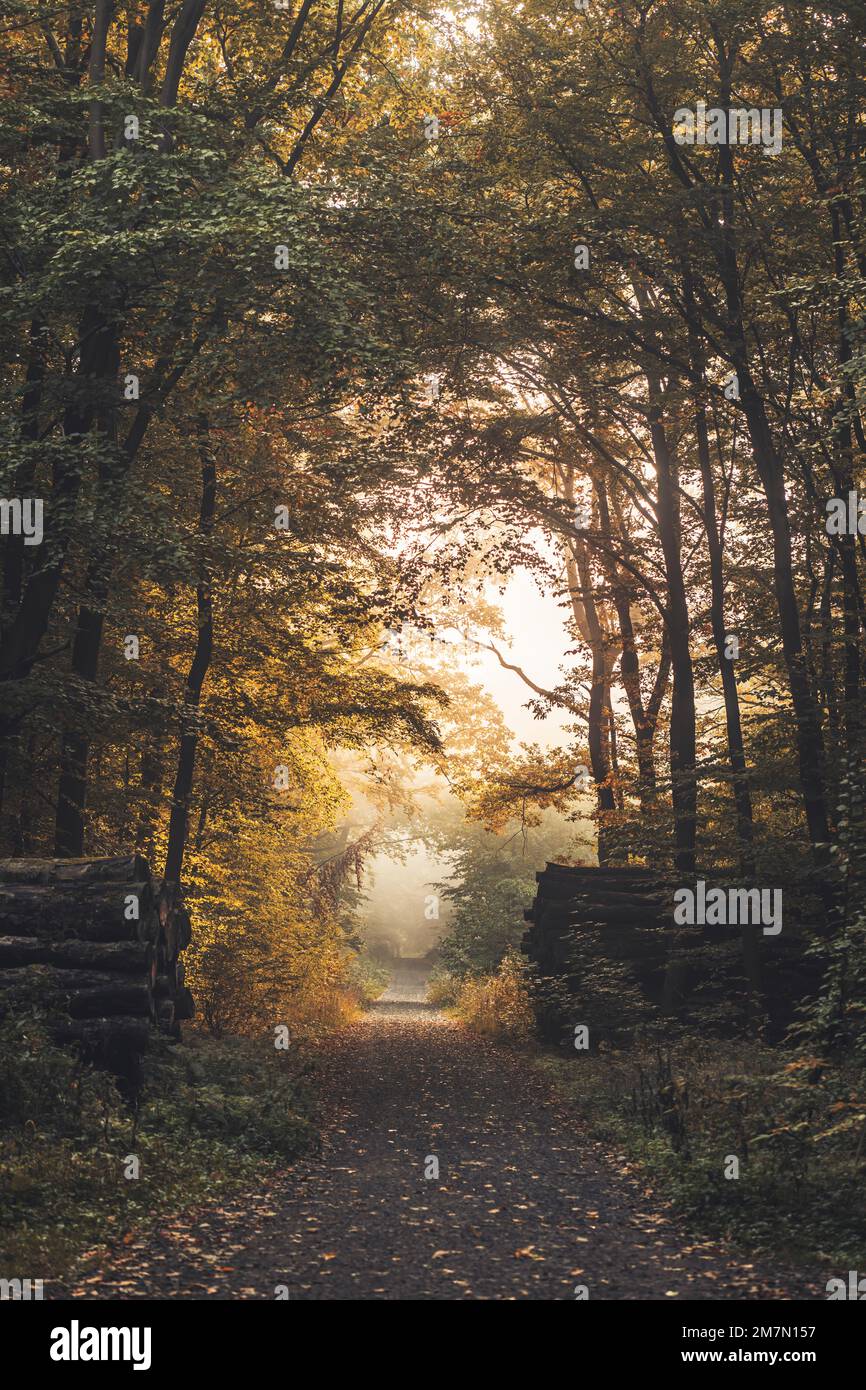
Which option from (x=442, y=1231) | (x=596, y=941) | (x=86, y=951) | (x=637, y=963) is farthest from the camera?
(x=637, y=963)

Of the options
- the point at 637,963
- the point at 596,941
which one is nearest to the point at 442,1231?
the point at 596,941

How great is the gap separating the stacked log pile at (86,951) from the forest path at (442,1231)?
2229 millimetres

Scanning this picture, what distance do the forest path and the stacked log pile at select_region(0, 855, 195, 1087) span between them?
2229 millimetres

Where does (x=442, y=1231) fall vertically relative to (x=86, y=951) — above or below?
below

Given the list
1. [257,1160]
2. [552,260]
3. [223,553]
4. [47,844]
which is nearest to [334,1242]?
[257,1160]

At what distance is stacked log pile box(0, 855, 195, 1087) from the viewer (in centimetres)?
1009

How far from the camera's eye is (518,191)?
645 inches

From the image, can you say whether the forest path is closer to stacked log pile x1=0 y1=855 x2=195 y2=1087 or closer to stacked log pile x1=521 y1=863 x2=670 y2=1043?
stacked log pile x1=0 y1=855 x2=195 y2=1087

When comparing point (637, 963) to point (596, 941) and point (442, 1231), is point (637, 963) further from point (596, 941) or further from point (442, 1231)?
point (442, 1231)

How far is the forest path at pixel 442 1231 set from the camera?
20.5 ft

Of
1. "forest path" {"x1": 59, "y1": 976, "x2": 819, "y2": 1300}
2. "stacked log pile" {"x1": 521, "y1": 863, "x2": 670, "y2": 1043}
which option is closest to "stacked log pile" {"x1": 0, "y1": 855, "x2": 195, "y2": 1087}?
"forest path" {"x1": 59, "y1": 976, "x2": 819, "y2": 1300}

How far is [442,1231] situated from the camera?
24.5 ft

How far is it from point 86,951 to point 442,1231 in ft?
15.4
